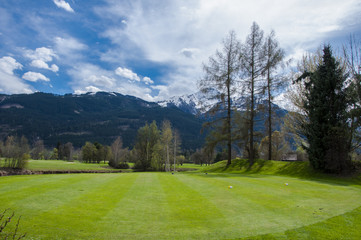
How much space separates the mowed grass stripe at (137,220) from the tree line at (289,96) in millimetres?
15921

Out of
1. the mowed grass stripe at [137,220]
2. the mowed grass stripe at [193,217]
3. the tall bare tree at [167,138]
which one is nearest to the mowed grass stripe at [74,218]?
the mowed grass stripe at [137,220]

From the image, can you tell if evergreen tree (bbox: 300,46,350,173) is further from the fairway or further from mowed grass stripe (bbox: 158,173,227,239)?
mowed grass stripe (bbox: 158,173,227,239)

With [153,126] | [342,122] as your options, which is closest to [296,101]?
[342,122]

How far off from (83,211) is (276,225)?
5.66 meters

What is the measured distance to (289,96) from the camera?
27.2 metres

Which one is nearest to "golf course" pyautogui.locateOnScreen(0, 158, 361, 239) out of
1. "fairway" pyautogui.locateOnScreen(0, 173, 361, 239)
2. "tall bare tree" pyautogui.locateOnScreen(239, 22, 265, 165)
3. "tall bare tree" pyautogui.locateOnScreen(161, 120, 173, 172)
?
"fairway" pyautogui.locateOnScreen(0, 173, 361, 239)

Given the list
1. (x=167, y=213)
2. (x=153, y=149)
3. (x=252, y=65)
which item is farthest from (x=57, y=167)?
(x=167, y=213)

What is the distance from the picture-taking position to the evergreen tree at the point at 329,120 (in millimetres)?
17078

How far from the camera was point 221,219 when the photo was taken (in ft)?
20.1

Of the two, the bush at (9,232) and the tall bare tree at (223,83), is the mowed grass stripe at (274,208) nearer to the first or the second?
the bush at (9,232)

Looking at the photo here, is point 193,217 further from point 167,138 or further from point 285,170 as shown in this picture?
point 167,138

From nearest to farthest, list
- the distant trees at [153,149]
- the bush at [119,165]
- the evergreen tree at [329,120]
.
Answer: the evergreen tree at [329,120] < the distant trees at [153,149] < the bush at [119,165]

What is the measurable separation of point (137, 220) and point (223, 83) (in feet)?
75.3

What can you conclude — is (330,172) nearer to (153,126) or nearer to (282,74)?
(282,74)
